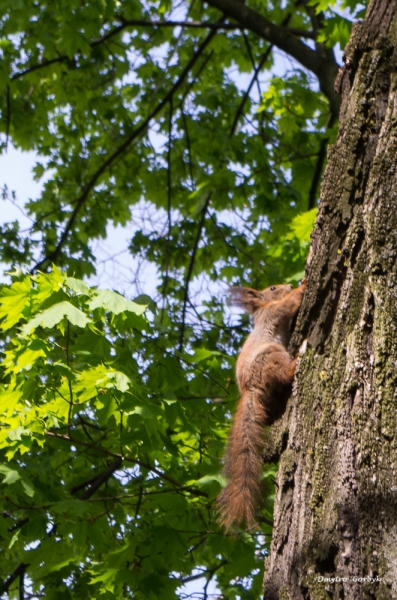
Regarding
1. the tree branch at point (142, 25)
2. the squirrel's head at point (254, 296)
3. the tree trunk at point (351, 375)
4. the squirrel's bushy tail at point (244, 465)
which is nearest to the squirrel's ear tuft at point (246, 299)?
the squirrel's head at point (254, 296)

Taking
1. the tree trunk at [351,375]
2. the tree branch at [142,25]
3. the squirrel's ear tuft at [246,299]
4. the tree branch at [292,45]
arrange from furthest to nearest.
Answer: the tree branch at [142,25] → the tree branch at [292,45] → the squirrel's ear tuft at [246,299] → the tree trunk at [351,375]

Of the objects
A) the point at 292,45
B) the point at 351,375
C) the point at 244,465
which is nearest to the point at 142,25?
the point at 292,45

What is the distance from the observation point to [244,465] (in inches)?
107

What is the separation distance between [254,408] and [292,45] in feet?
14.3

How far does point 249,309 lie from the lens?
429 cm

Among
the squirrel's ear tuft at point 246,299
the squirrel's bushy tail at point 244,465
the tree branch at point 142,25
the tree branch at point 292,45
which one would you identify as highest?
the tree branch at point 142,25

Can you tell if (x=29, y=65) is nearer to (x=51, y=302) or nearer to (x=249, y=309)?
(x=249, y=309)

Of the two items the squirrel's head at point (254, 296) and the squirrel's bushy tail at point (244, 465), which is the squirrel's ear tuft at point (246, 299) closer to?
the squirrel's head at point (254, 296)

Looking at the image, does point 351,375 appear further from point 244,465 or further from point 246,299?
point 246,299

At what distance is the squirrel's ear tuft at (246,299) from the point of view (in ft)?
14.1

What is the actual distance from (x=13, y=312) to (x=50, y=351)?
231mm

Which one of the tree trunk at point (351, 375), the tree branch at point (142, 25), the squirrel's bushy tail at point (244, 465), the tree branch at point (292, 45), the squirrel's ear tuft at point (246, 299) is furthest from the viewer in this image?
the tree branch at point (142, 25)

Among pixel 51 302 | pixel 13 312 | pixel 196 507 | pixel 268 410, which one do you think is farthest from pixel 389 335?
pixel 196 507

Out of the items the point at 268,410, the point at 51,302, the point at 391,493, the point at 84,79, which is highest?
the point at 84,79
